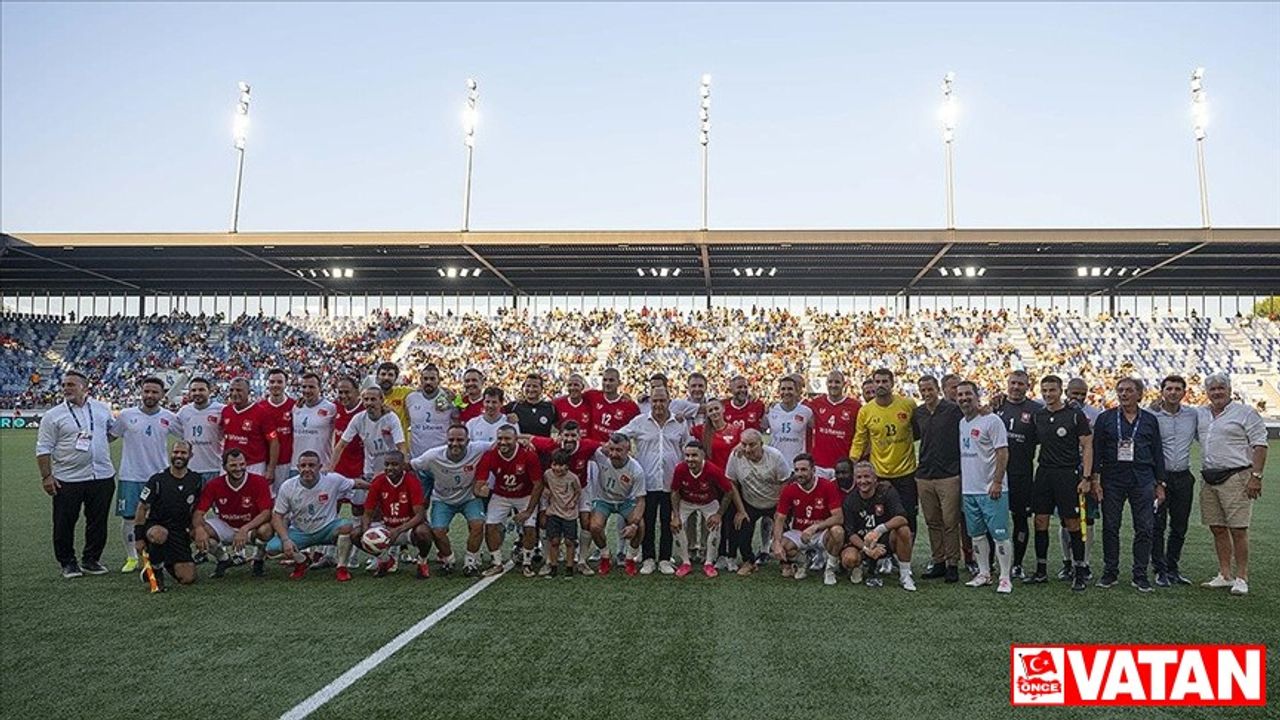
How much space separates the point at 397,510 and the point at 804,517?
3876 millimetres

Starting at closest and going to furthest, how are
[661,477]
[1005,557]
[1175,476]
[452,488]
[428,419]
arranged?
[1005,557] < [1175,476] < [452,488] < [661,477] < [428,419]

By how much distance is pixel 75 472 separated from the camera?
8844 mm

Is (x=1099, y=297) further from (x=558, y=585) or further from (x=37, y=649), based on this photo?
(x=37, y=649)

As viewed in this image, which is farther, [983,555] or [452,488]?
[452,488]

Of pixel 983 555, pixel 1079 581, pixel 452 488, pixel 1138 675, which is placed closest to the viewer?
pixel 1138 675

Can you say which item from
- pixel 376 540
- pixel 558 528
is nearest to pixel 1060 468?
pixel 558 528

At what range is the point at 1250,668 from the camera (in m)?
5.53

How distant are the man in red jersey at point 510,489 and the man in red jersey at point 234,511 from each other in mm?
2088

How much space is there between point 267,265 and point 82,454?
3315cm

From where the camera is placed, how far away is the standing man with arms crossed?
821cm

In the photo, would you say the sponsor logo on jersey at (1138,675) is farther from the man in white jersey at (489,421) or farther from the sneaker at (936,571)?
the man in white jersey at (489,421)

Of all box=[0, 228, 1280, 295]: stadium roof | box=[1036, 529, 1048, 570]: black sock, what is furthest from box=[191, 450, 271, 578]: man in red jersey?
box=[0, 228, 1280, 295]: stadium roof

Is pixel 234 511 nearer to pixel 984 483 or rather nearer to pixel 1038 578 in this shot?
pixel 984 483

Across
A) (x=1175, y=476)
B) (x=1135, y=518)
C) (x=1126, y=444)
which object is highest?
(x=1126, y=444)
